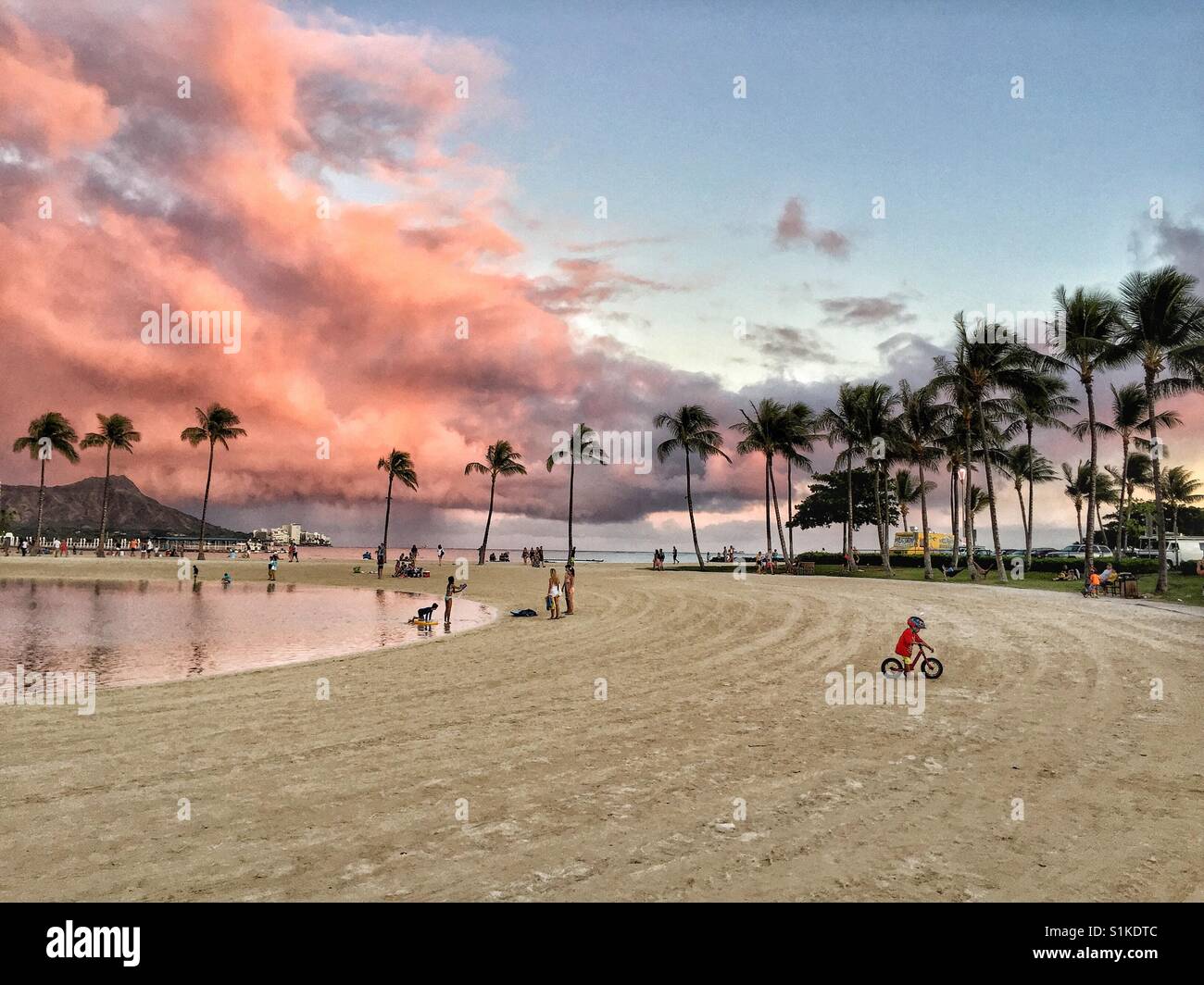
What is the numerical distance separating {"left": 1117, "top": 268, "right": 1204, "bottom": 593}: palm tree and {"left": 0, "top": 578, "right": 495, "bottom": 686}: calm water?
33.6 m

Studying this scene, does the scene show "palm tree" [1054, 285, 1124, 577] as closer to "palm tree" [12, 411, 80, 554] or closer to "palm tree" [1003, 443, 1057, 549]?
"palm tree" [1003, 443, 1057, 549]

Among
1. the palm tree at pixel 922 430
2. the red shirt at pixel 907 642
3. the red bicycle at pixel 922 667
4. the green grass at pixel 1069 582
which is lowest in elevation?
the green grass at pixel 1069 582

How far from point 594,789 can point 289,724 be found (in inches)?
188

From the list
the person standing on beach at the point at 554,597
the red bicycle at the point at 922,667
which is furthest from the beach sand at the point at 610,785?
the person standing on beach at the point at 554,597

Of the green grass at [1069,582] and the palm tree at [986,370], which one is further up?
the palm tree at [986,370]

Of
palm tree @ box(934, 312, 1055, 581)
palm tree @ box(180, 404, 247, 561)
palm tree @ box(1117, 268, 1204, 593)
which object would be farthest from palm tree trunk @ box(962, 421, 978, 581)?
palm tree @ box(180, 404, 247, 561)

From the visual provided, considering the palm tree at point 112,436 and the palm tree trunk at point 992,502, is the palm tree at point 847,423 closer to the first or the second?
the palm tree trunk at point 992,502

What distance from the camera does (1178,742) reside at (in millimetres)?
8555

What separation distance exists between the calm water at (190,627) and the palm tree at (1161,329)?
1322 inches

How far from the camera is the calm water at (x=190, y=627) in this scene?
1446 centimetres

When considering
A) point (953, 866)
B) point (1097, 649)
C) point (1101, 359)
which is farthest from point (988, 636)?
point (1101, 359)

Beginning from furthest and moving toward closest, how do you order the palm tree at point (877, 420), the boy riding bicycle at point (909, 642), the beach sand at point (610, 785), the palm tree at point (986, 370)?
1. the palm tree at point (877, 420)
2. the palm tree at point (986, 370)
3. the boy riding bicycle at point (909, 642)
4. the beach sand at point (610, 785)
